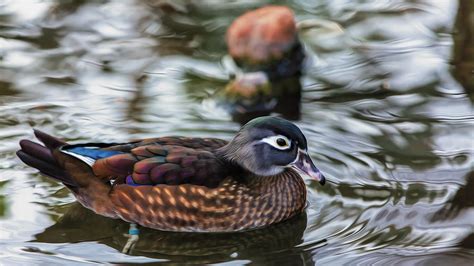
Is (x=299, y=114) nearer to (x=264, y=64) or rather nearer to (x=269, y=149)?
(x=264, y=64)

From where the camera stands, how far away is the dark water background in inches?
234

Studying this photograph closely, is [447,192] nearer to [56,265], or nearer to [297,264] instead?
[297,264]

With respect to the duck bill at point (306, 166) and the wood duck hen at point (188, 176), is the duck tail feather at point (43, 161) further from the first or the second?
the duck bill at point (306, 166)

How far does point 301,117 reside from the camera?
760 centimetres

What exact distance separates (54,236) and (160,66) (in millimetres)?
2781

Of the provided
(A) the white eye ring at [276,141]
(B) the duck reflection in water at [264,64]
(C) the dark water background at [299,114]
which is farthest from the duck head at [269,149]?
(B) the duck reflection in water at [264,64]

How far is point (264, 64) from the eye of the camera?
8.23 metres

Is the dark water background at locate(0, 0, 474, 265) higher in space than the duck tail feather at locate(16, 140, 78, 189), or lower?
lower

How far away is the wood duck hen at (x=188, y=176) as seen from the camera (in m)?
6.15

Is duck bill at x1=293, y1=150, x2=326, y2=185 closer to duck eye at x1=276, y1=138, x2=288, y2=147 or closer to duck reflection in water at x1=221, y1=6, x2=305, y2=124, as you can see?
duck eye at x1=276, y1=138, x2=288, y2=147

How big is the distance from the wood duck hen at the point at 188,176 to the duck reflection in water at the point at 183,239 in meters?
0.06

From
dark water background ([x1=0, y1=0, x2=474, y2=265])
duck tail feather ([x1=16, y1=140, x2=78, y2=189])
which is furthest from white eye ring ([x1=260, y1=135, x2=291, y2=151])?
duck tail feather ([x1=16, y1=140, x2=78, y2=189])

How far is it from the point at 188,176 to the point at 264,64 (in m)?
2.32

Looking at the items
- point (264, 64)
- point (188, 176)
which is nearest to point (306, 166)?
point (188, 176)
